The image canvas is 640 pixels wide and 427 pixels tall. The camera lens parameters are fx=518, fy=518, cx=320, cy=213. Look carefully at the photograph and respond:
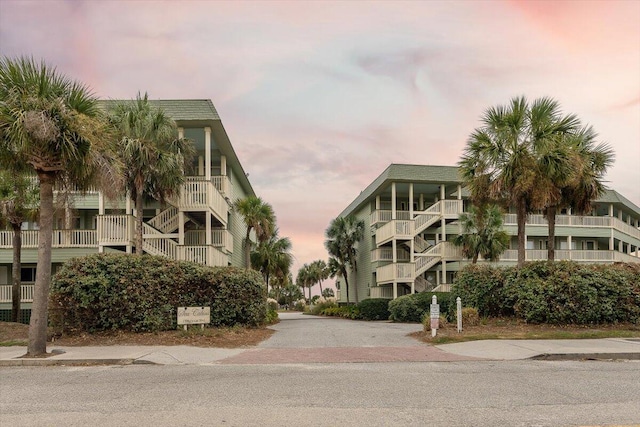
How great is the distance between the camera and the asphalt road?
6328 millimetres

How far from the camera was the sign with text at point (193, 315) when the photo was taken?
53.2 ft

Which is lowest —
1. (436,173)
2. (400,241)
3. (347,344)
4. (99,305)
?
(347,344)

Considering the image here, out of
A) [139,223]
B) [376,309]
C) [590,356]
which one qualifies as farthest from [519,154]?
[376,309]

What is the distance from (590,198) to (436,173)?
48.7 feet

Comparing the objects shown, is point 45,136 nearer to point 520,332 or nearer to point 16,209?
point 16,209

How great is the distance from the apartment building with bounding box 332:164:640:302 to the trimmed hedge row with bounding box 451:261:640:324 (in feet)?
39.3

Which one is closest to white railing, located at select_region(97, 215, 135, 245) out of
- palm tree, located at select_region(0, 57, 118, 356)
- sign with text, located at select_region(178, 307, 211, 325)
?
sign with text, located at select_region(178, 307, 211, 325)

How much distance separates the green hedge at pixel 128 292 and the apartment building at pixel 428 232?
56.3ft

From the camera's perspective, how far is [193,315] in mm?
16438

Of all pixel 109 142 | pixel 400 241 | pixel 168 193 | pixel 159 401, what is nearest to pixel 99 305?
pixel 109 142

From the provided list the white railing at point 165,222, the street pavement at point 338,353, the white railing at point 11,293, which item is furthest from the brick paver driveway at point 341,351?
the white railing at point 11,293

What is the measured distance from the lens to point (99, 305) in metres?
15.6

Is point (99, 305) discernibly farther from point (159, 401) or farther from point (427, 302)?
point (427, 302)

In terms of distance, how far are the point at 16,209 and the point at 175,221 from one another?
21.2 feet
